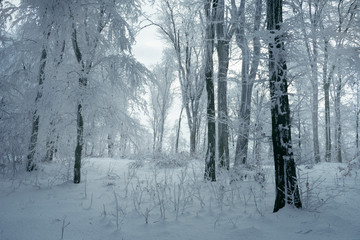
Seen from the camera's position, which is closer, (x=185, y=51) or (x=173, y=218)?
(x=173, y=218)

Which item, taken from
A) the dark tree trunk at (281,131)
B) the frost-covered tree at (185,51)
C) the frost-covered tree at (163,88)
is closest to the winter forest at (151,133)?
the dark tree trunk at (281,131)

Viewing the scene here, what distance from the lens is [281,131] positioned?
10.6 feet

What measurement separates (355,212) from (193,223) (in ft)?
7.66

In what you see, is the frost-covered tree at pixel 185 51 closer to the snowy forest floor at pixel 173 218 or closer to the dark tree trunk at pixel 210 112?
the dark tree trunk at pixel 210 112

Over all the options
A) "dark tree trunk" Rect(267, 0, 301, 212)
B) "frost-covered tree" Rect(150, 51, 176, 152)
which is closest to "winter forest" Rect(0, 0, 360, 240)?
"dark tree trunk" Rect(267, 0, 301, 212)

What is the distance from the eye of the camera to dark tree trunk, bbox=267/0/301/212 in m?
3.21

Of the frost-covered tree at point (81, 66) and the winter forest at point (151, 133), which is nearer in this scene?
the winter forest at point (151, 133)

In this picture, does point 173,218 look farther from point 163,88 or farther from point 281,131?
point 163,88

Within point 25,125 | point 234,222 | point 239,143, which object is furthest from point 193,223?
point 25,125

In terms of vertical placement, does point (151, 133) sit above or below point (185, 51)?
A: below

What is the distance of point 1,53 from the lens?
6.13m

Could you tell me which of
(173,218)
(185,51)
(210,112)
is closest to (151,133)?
(210,112)

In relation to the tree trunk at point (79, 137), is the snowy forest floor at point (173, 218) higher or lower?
lower

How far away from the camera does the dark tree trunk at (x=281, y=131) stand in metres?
3.21
